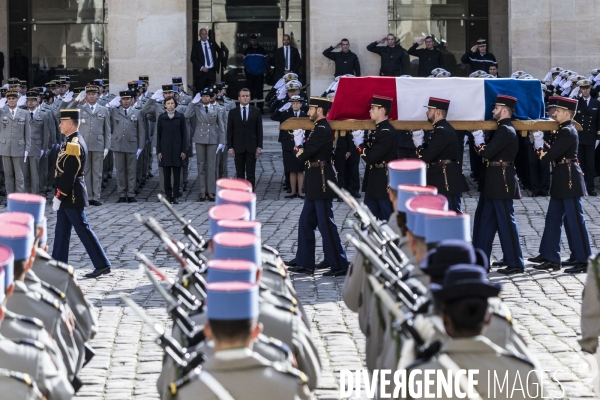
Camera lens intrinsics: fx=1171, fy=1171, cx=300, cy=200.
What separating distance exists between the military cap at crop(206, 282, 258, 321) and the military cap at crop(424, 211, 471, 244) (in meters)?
1.62

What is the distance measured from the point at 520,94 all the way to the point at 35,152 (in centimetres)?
866

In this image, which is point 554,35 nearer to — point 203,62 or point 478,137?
point 203,62

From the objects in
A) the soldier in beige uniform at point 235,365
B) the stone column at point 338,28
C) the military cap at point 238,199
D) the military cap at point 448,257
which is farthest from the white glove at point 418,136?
the soldier in beige uniform at point 235,365

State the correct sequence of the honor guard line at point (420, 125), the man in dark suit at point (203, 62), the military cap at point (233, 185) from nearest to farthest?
the military cap at point (233, 185) < the honor guard line at point (420, 125) < the man in dark suit at point (203, 62)

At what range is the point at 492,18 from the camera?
1045 inches

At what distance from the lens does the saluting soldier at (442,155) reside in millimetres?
12234

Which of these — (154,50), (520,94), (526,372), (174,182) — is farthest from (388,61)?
(526,372)

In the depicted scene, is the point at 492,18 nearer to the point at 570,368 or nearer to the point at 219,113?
the point at 219,113

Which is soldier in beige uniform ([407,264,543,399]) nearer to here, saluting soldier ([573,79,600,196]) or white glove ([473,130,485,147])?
white glove ([473,130,485,147])

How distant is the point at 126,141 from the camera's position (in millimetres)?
18547

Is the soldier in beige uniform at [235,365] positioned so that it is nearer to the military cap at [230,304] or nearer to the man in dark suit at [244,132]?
the military cap at [230,304]

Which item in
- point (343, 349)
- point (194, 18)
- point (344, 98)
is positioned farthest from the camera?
point (194, 18)

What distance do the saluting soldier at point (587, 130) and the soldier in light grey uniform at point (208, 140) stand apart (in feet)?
18.4

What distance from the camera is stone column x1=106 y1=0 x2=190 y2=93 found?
A: 23156 millimetres
